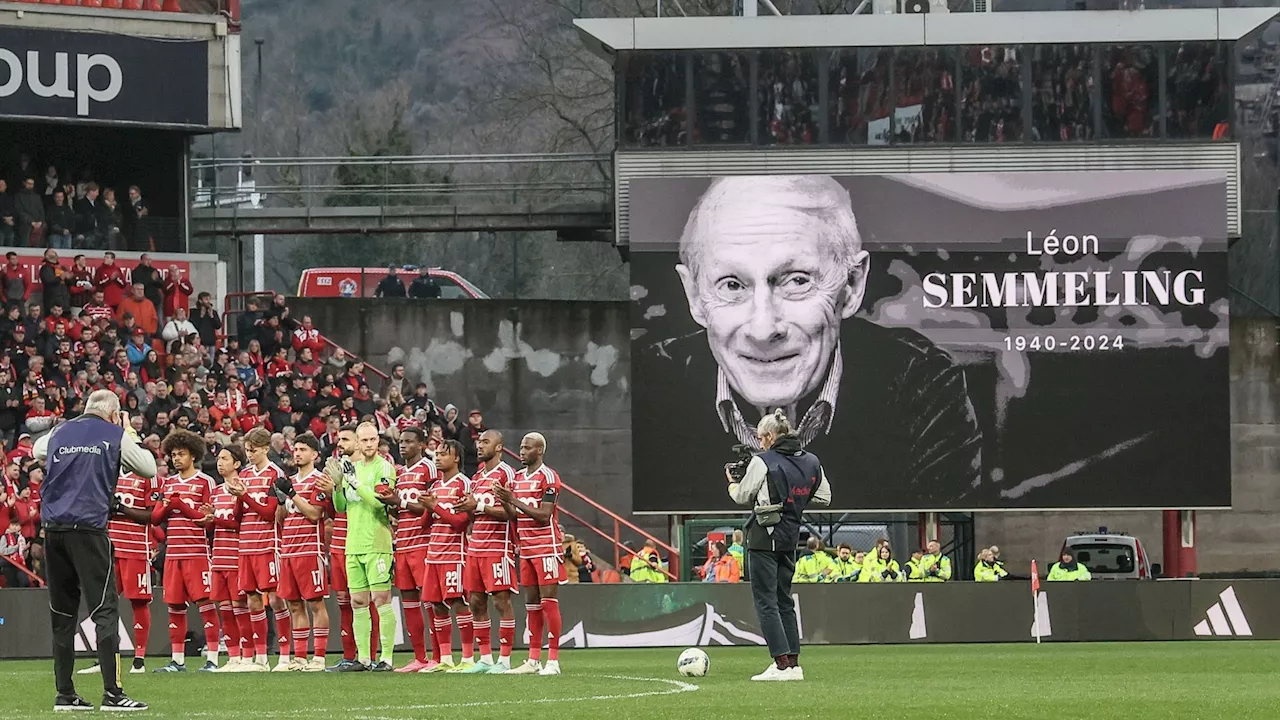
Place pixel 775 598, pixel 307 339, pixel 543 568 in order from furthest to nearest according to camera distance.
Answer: pixel 307 339, pixel 543 568, pixel 775 598

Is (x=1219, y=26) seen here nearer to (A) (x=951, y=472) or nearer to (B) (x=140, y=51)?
(A) (x=951, y=472)

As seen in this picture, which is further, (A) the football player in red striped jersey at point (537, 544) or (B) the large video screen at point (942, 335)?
(B) the large video screen at point (942, 335)

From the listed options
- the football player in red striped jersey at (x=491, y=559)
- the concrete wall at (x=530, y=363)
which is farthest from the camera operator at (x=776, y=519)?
the concrete wall at (x=530, y=363)

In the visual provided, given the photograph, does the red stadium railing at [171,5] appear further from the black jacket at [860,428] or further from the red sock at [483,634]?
the red sock at [483,634]

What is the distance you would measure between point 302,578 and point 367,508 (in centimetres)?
91

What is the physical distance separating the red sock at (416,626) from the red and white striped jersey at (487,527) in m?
0.93

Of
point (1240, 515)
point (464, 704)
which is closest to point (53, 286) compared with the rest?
point (464, 704)

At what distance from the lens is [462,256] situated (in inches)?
3460

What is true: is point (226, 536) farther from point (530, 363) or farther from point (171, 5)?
point (530, 363)

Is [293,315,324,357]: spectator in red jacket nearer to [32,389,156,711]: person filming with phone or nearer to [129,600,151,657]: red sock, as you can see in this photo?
[129,600,151,657]: red sock

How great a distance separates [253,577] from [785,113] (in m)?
15.0

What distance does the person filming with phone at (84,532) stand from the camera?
1403cm

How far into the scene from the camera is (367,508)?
18594mm

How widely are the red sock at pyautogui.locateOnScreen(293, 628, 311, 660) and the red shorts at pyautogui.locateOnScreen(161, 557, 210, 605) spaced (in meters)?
0.87
